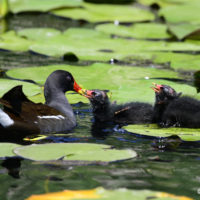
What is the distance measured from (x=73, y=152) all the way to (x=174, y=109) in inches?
69.2

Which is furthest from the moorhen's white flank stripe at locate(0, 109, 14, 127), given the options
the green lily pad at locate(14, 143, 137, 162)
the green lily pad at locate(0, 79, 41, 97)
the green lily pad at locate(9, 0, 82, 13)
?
the green lily pad at locate(9, 0, 82, 13)

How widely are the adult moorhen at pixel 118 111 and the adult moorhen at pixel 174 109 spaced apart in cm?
14

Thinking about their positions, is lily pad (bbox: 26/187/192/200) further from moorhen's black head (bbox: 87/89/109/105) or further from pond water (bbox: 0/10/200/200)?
moorhen's black head (bbox: 87/89/109/105)

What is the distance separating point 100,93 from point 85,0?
633 cm

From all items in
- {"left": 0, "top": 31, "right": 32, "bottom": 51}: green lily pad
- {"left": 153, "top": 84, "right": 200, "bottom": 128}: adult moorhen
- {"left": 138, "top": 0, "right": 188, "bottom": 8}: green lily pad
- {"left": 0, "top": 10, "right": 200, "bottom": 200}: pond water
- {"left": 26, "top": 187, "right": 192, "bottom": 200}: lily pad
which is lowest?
{"left": 0, "top": 10, "right": 200, "bottom": 200}: pond water

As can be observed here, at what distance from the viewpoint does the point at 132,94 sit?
251 inches

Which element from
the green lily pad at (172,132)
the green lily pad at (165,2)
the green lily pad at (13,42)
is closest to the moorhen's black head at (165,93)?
the green lily pad at (172,132)

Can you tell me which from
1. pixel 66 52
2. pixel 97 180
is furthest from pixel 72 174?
pixel 66 52

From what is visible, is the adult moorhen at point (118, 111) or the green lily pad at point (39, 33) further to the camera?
the green lily pad at point (39, 33)

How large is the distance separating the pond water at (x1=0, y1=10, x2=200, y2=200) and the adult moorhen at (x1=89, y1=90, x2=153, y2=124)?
754 mm

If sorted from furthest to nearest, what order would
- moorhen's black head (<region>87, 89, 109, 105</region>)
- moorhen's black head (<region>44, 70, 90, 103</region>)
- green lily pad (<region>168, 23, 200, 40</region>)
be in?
green lily pad (<region>168, 23, 200, 40</region>) → moorhen's black head (<region>87, 89, 109, 105</region>) → moorhen's black head (<region>44, 70, 90, 103</region>)

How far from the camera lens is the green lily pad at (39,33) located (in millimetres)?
9578

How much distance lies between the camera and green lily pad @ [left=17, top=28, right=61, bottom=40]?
9.58 metres

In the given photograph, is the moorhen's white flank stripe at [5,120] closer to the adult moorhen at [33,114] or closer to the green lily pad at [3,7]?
the adult moorhen at [33,114]
